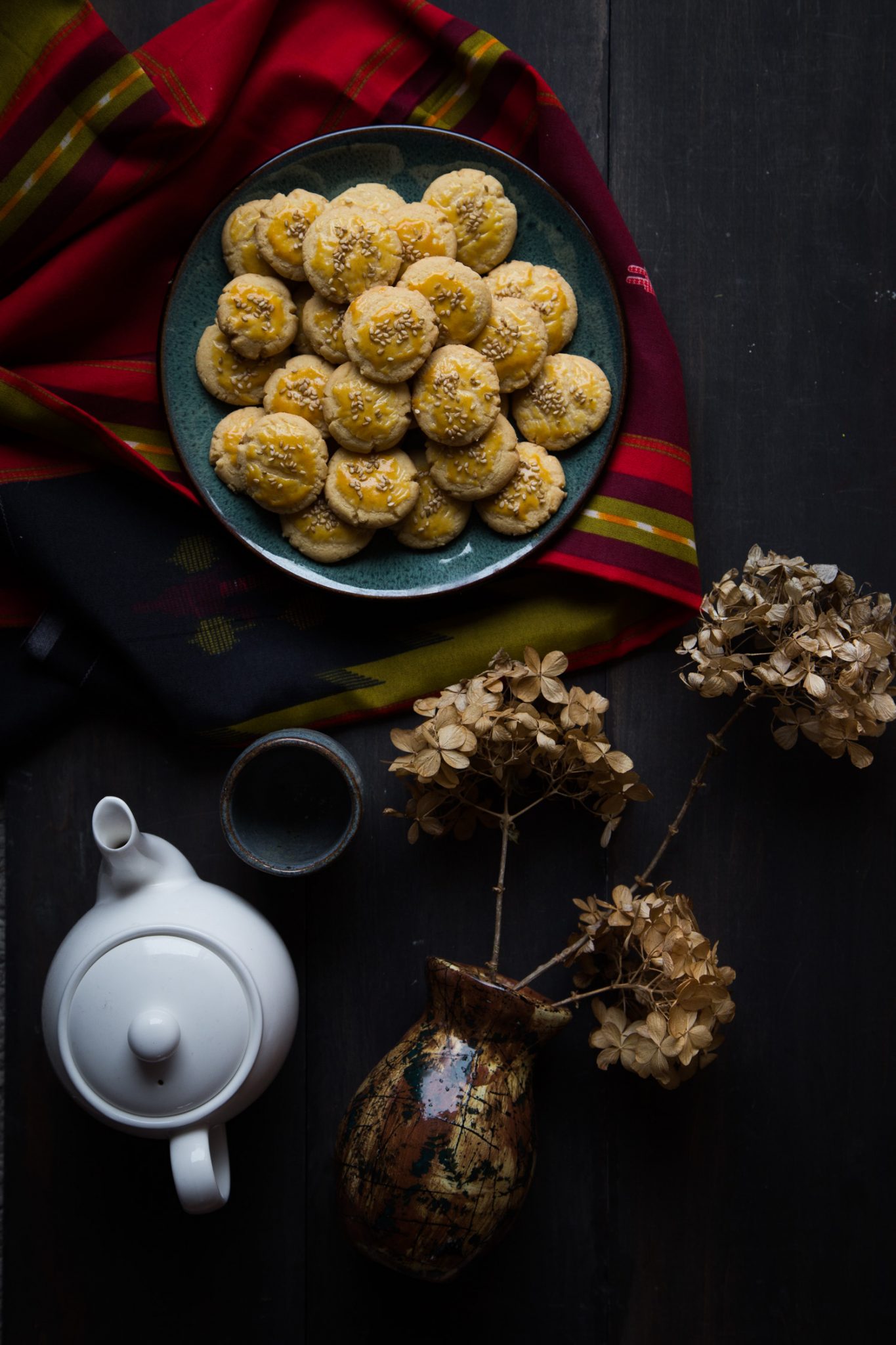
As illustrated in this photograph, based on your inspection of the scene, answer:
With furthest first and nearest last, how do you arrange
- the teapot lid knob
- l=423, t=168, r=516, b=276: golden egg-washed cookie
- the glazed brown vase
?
l=423, t=168, r=516, b=276: golden egg-washed cookie < the glazed brown vase < the teapot lid knob

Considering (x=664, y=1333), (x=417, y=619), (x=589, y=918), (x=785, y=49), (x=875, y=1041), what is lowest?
(x=664, y=1333)

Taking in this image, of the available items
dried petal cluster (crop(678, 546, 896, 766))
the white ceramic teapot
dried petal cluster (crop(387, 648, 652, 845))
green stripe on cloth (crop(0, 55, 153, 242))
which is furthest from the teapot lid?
green stripe on cloth (crop(0, 55, 153, 242))

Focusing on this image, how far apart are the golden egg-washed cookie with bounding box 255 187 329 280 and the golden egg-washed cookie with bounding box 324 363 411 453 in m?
0.14

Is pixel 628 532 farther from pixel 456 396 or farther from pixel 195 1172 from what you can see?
pixel 195 1172

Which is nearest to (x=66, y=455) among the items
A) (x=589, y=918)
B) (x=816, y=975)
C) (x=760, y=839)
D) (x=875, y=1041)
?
(x=589, y=918)

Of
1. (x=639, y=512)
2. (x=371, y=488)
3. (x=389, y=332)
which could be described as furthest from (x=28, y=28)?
(x=639, y=512)

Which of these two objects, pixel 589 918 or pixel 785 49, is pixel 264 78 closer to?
pixel 785 49

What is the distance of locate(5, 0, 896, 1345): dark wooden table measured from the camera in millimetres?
1169

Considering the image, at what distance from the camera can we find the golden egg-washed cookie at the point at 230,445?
110 cm

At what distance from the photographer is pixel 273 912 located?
1.18 m

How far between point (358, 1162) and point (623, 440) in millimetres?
891

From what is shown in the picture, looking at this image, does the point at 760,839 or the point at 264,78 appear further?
the point at 760,839

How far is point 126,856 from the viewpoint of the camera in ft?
3.22

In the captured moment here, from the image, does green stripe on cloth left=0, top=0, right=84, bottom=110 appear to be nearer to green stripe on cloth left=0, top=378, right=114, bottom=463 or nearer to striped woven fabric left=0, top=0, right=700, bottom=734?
striped woven fabric left=0, top=0, right=700, bottom=734
